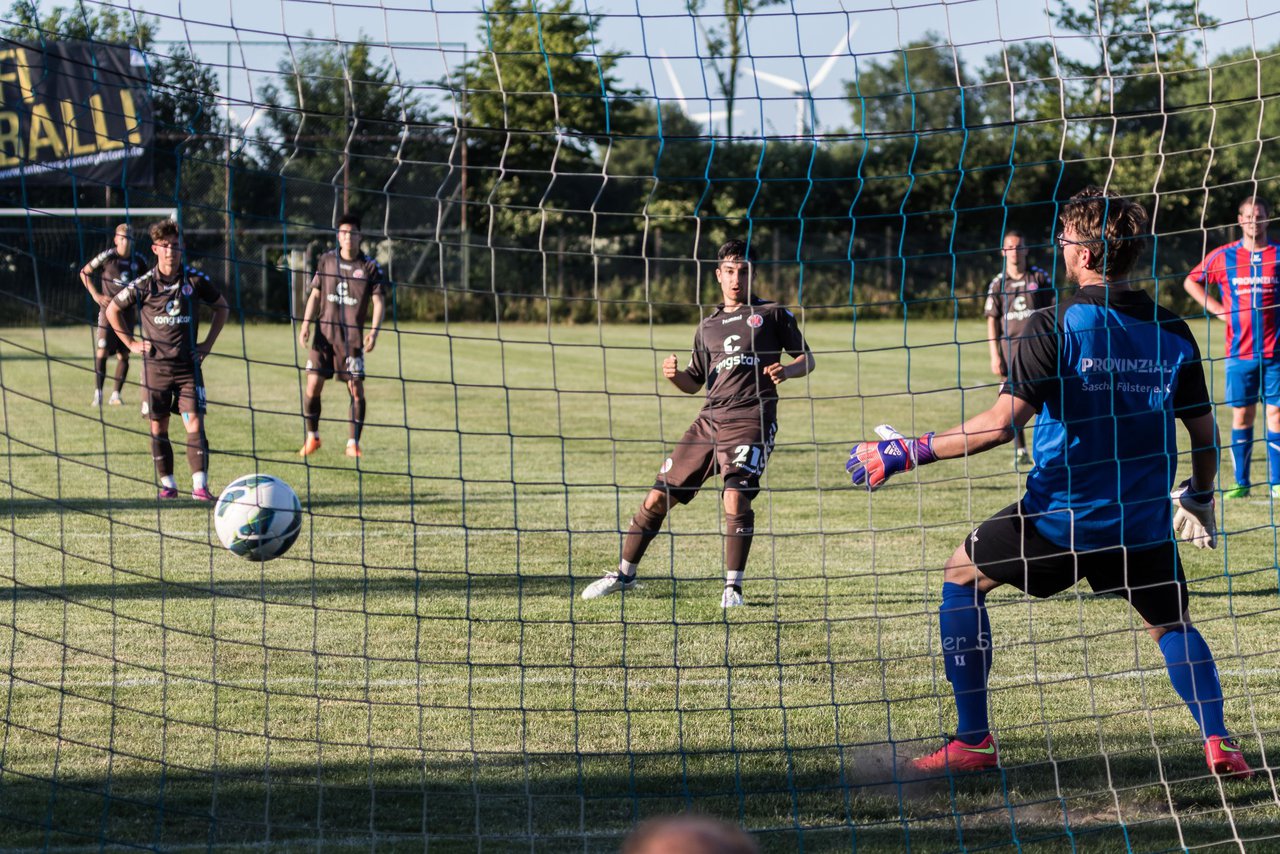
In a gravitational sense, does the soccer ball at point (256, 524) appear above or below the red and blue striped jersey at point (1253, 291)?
below

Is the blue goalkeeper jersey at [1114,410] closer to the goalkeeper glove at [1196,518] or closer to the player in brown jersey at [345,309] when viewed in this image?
the goalkeeper glove at [1196,518]

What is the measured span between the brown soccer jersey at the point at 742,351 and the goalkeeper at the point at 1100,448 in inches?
102

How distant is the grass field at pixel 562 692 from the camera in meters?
4.06

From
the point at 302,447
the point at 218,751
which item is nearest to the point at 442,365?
the point at 302,447

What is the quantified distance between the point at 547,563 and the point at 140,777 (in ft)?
11.4

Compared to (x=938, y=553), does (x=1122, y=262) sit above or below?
above

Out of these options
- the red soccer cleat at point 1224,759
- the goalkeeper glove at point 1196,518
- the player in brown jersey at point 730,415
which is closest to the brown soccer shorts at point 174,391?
the player in brown jersey at point 730,415

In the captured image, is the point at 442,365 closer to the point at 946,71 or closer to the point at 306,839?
the point at 306,839

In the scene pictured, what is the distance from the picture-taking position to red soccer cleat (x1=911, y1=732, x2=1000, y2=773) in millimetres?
4410

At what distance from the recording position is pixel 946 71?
3204 inches

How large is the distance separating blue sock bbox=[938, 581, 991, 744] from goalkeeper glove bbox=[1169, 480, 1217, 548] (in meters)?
0.77

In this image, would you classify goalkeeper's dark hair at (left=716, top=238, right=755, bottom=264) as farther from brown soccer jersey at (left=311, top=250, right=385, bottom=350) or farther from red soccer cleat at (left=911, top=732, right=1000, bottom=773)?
brown soccer jersey at (left=311, top=250, right=385, bottom=350)

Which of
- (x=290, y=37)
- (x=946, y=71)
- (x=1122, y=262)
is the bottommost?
(x=1122, y=262)

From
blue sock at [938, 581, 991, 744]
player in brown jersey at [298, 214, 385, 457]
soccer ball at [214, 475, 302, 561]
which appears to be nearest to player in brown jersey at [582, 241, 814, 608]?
soccer ball at [214, 475, 302, 561]
